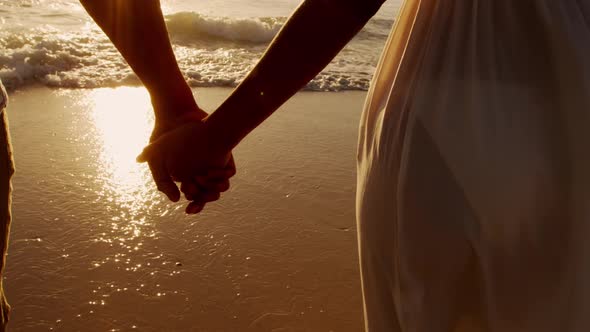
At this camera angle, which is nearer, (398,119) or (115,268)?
(398,119)

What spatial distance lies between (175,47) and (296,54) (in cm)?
770

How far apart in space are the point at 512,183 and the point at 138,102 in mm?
4836

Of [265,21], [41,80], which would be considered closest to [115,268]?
[41,80]

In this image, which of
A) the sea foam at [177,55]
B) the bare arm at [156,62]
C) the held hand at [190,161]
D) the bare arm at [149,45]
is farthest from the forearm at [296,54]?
the sea foam at [177,55]

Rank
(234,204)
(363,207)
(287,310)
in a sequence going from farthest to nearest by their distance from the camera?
1. (234,204)
2. (287,310)
3. (363,207)

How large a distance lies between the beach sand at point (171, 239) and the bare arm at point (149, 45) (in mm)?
1216

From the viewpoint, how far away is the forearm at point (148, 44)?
4.66ft

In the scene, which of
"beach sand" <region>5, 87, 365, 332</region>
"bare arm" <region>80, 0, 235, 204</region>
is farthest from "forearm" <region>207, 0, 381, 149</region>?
"beach sand" <region>5, 87, 365, 332</region>

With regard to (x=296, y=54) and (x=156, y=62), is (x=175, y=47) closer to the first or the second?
(x=156, y=62)

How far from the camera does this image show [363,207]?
37.3 inches

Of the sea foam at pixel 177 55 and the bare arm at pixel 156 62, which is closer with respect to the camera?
the bare arm at pixel 156 62

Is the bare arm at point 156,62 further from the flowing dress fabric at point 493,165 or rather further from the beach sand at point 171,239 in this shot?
the beach sand at point 171,239

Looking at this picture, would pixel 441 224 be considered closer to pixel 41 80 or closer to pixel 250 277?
pixel 250 277

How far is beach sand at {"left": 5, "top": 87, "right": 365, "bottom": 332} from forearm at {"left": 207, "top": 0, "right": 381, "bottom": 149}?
4.82 ft
